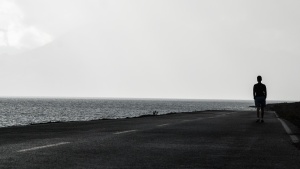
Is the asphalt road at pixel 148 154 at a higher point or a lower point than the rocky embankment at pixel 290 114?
lower

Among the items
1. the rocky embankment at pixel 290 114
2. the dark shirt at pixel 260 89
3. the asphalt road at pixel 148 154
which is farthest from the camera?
the rocky embankment at pixel 290 114

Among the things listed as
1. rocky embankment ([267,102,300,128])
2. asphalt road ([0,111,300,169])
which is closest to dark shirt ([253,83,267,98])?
rocky embankment ([267,102,300,128])

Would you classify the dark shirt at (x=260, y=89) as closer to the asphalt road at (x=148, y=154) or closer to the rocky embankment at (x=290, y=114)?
the rocky embankment at (x=290, y=114)

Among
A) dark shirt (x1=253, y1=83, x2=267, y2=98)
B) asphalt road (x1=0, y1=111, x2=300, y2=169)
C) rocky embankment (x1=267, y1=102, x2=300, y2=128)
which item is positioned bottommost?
asphalt road (x1=0, y1=111, x2=300, y2=169)

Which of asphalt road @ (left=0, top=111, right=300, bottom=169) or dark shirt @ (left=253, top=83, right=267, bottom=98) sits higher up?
dark shirt @ (left=253, top=83, right=267, bottom=98)

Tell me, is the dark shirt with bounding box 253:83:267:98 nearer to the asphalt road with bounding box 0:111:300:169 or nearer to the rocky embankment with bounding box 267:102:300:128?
the rocky embankment with bounding box 267:102:300:128

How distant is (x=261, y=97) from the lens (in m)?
24.0

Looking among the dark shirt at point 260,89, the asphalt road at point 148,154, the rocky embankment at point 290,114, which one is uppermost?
the dark shirt at point 260,89

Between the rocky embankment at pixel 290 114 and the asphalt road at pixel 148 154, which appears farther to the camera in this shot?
the rocky embankment at pixel 290 114

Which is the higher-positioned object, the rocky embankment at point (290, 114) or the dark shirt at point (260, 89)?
the dark shirt at point (260, 89)

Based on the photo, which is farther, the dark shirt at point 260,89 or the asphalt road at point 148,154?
the dark shirt at point 260,89

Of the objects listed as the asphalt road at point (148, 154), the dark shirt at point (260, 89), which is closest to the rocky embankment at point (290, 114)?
the dark shirt at point (260, 89)

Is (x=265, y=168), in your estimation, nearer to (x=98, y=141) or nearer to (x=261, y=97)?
(x=98, y=141)

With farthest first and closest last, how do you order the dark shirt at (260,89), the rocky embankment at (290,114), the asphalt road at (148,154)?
the rocky embankment at (290,114), the dark shirt at (260,89), the asphalt road at (148,154)
